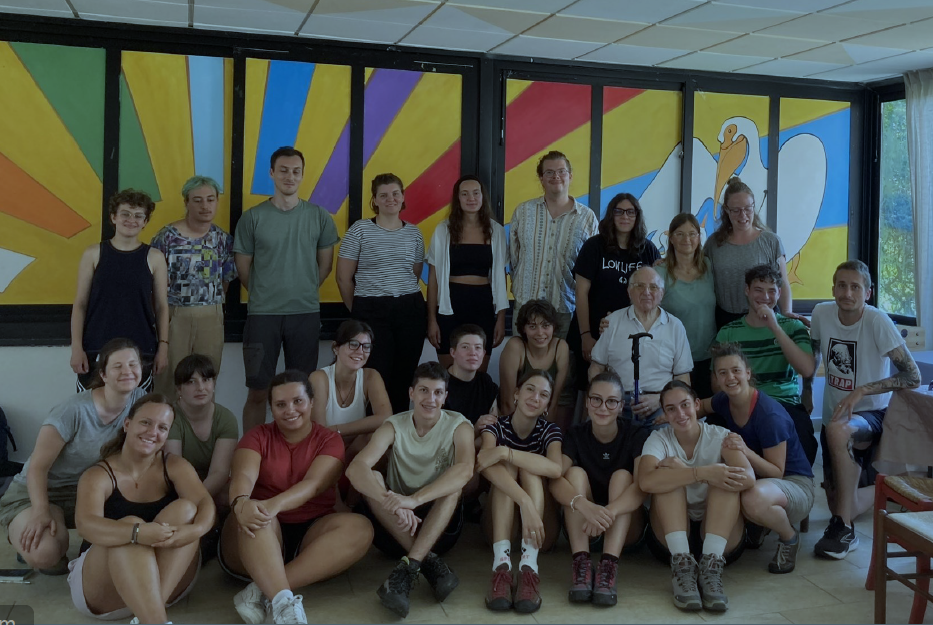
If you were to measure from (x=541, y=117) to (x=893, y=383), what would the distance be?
2.68 m

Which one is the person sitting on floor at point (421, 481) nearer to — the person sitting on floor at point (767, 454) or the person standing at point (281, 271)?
the person sitting on floor at point (767, 454)

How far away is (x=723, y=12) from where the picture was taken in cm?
415

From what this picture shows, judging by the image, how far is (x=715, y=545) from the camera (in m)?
3.12

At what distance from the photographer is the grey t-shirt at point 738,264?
4176mm

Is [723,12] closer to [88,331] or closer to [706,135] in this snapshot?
[706,135]

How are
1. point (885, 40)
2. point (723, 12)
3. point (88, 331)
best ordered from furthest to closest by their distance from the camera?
point (885, 40), point (723, 12), point (88, 331)

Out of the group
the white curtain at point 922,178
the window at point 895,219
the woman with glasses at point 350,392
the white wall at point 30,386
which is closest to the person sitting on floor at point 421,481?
the woman with glasses at point 350,392

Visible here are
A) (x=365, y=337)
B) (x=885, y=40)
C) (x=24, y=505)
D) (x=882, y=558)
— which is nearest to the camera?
(x=882, y=558)

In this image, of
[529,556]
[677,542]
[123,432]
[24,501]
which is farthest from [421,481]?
[24,501]

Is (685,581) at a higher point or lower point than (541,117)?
lower

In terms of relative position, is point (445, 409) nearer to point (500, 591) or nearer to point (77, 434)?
point (500, 591)

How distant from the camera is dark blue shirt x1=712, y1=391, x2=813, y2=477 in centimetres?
337

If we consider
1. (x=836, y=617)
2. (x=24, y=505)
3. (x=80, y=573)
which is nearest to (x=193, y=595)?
(x=80, y=573)

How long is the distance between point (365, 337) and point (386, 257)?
84 cm
